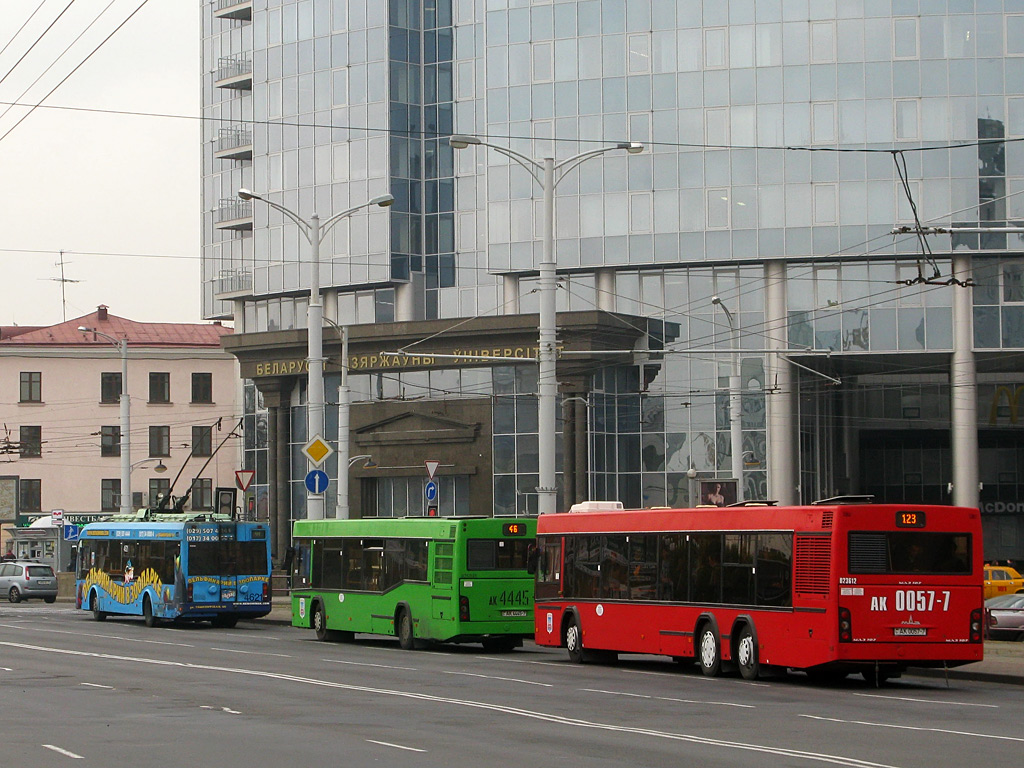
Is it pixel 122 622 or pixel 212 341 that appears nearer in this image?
pixel 122 622

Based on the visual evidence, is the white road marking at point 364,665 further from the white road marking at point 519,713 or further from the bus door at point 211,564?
the bus door at point 211,564

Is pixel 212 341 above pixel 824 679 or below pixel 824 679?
above

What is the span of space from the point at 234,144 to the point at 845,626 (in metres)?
54.3

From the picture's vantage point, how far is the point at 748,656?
864 inches

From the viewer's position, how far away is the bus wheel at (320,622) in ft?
105

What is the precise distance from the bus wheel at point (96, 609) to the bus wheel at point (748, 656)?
78.3 feet

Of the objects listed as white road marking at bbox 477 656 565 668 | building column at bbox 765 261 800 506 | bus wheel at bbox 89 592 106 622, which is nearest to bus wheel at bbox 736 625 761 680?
white road marking at bbox 477 656 565 668

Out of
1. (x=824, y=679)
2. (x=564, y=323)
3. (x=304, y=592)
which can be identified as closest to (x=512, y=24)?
(x=564, y=323)

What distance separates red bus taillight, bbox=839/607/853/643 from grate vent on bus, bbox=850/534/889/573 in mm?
556

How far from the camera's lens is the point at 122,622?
137 feet

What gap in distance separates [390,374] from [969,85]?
22.6 m

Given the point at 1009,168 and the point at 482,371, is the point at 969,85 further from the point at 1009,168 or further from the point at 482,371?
the point at 482,371

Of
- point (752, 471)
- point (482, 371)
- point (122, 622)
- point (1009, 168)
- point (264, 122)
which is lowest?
point (122, 622)

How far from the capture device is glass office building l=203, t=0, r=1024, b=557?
53219 millimetres
